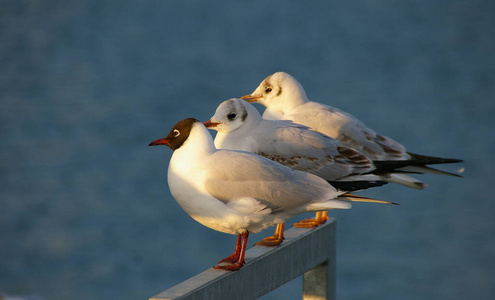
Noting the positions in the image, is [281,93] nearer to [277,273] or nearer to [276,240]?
[276,240]

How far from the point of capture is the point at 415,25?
17.9 meters

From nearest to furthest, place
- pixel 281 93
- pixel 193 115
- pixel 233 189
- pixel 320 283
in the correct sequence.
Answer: pixel 233 189, pixel 320 283, pixel 281 93, pixel 193 115

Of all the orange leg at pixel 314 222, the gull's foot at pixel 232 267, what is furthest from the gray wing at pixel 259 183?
the orange leg at pixel 314 222

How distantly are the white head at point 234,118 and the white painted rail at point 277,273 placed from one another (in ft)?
2.20

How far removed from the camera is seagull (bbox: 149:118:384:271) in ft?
11.0

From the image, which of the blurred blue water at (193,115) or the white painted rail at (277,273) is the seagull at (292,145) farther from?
the blurred blue water at (193,115)

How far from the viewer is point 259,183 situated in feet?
11.3

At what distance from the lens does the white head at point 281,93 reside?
5.11 meters

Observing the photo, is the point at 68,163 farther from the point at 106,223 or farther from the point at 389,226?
the point at 389,226

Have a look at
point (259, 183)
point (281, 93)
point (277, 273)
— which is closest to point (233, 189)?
point (259, 183)

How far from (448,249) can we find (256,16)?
27.0 feet

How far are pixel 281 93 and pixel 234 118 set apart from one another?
0.82 meters

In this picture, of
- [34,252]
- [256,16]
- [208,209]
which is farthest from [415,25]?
[208,209]

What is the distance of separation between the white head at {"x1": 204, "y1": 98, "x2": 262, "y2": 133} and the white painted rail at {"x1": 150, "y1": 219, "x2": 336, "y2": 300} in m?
0.67
